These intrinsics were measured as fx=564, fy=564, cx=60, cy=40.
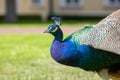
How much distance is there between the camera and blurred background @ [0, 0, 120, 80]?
970cm

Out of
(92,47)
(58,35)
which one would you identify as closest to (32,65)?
(58,35)

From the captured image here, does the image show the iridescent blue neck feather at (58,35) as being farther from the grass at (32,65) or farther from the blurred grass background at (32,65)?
the grass at (32,65)

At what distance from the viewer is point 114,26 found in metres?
6.57

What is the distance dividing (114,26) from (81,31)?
45cm

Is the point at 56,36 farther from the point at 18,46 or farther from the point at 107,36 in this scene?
the point at 18,46

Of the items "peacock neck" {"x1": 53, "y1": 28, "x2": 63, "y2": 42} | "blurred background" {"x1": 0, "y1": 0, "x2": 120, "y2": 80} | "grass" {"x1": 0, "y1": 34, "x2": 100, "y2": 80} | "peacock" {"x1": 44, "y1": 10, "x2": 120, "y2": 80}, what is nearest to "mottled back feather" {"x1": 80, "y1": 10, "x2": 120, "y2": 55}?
"peacock" {"x1": 44, "y1": 10, "x2": 120, "y2": 80}

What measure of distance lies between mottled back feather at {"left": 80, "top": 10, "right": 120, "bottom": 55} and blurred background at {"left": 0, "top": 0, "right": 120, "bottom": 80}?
1.84 meters

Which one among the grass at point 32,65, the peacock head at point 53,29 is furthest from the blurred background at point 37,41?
the peacock head at point 53,29

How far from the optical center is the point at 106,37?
648cm

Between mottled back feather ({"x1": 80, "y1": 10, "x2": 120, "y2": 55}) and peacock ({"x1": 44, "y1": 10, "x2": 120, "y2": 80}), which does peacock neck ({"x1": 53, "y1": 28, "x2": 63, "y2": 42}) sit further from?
mottled back feather ({"x1": 80, "y1": 10, "x2": 120, "y2": 55})

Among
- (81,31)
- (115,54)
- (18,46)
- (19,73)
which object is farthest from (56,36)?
(18,46)

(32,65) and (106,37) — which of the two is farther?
(32,65)

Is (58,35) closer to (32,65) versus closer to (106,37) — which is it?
(106,37)

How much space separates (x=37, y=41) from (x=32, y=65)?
642 cm
